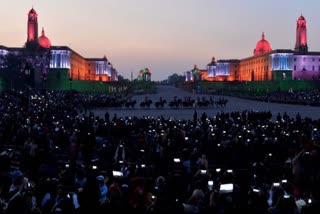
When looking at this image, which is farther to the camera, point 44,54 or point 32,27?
point 32,27

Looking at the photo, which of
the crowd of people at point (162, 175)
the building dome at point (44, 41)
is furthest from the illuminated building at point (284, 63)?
the crowd of people at point (162, 175)

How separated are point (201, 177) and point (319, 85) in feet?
353

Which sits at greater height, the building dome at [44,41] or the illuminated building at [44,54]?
the building dome at [44,41]

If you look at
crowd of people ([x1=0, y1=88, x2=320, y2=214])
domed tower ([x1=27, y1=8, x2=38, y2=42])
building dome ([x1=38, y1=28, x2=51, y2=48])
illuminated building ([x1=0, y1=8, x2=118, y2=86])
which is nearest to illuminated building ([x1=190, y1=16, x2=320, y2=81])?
illuminated building ([x1=0, y1=8, x2=118, y2=86])

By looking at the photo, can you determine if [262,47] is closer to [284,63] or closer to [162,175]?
[284,63]

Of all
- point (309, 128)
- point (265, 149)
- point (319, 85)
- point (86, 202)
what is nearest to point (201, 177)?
point (86, 202)

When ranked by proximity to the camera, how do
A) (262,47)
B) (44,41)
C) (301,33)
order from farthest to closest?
(262,47), (301,33), (44,41)

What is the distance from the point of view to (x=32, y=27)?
12569cm

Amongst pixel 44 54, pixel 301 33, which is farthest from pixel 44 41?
pixel 301 33

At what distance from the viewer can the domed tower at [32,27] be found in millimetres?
125375

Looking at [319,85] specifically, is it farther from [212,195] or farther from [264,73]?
[212,195]

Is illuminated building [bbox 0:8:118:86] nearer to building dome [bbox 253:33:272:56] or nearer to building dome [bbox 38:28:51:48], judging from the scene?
building dome [bbox 38:28:51:48]

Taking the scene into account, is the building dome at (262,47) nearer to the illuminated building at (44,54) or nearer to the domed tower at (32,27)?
the illuminated building at (44,54)

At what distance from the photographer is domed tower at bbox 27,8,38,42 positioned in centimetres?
12538
